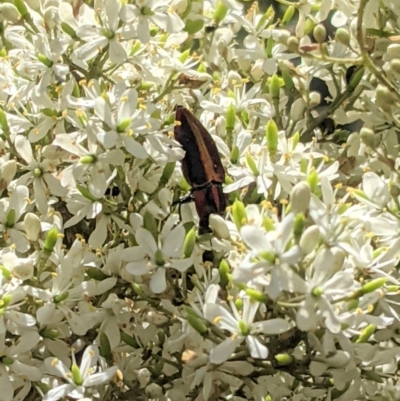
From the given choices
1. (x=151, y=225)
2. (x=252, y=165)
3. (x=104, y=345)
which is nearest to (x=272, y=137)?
(x=252, y=165)

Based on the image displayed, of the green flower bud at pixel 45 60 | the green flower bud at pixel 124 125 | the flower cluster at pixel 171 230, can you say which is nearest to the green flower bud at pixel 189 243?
the flower cluster at pixel 171 230

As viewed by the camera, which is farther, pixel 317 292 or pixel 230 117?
pixel 230 117

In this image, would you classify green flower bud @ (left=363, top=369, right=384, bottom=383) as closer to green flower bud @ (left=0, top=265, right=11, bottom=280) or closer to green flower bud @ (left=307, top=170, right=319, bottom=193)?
green flower bud @ (left=307, top=170, right=319, bottom=193)

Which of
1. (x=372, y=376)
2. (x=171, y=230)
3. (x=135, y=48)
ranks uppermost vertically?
(x=135, y=48)

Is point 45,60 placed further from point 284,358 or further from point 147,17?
point 284,358

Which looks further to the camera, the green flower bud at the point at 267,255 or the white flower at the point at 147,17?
the white flower at the point at 147,17

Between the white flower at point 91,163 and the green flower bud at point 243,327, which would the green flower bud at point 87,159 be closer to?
the white flower at point 91,163
